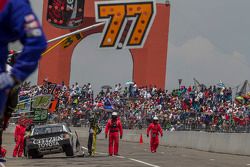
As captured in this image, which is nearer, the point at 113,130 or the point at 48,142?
the point at 48,142

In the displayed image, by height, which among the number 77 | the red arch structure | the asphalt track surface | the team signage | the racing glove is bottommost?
the asphalt track surface

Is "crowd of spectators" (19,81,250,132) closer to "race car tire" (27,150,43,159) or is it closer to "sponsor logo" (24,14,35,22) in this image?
"race car tire" (27,150,43,159)

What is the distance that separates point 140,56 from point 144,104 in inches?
349

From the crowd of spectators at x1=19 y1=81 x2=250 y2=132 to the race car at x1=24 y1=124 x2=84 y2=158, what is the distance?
35.8 feet

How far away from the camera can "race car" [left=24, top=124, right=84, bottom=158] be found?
21625 mm

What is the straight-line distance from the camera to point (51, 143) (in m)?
21.6

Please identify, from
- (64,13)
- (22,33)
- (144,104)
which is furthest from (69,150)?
(144,104)

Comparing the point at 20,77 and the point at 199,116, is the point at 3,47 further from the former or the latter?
the point at 199,116

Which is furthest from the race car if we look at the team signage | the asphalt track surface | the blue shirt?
the blue shirt

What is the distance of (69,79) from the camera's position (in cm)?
5272

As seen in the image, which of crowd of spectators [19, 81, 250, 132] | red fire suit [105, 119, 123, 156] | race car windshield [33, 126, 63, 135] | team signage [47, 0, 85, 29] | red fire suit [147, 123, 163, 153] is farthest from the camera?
crowd of spectators [19, 81, 250, 132]

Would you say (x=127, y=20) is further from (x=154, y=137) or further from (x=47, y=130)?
(x=154, y=137)

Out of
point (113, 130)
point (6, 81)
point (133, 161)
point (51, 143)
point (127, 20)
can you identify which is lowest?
point (133, 161)

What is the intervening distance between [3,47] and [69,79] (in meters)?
48.7
